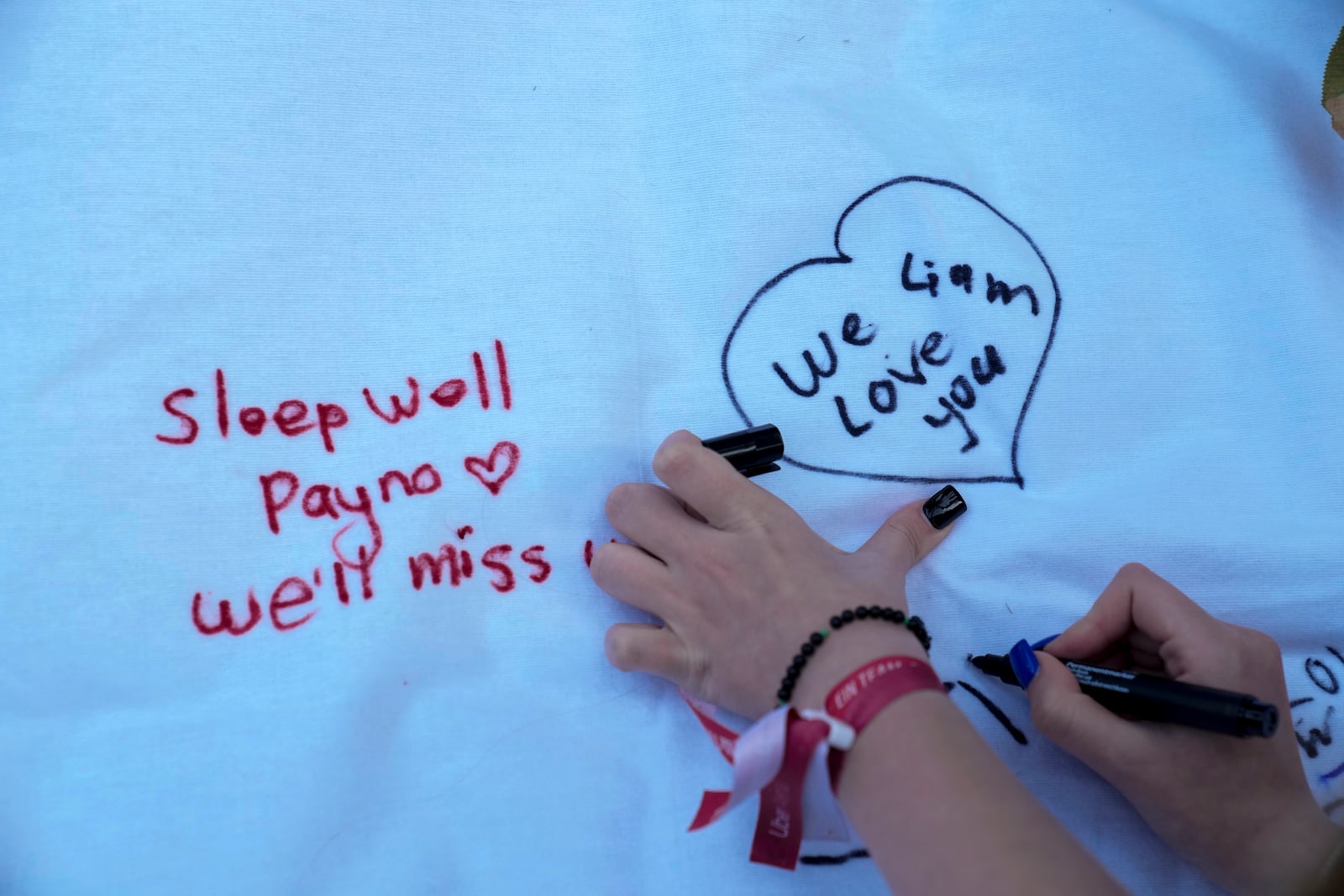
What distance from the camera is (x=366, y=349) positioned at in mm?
749

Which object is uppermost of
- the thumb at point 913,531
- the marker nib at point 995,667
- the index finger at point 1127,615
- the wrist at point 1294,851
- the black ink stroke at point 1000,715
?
the thumb at point 913,531

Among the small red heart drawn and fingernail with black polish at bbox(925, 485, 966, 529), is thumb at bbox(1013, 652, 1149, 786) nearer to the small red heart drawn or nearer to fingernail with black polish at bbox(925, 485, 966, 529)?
fingernail with black polish at bbox(925, 485, 966, 529)

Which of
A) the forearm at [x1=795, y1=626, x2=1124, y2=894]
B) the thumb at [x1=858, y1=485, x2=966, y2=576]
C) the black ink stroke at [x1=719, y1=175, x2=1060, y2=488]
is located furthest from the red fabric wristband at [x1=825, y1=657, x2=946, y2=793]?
the black ink stroke at [x1=719, y1=175, x2=1060, y2=488]

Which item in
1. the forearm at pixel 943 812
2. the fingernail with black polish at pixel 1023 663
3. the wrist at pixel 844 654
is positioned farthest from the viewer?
the fingernail with black polish at pixel 1023 663

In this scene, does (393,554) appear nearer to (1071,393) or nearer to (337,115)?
(337,115)

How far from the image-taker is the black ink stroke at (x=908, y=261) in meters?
0.79

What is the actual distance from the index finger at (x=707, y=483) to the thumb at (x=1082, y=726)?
0.27m

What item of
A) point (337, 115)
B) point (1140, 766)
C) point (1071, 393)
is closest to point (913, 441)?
point (1071, 393)

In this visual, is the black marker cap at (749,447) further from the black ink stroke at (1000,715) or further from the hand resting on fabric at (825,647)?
the black ink stroke at (1000,715)

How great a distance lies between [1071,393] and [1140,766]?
1.13ft

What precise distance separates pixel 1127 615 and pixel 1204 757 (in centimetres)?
12

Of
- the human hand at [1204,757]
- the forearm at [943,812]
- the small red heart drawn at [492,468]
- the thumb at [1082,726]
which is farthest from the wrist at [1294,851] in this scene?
the small red heart drawn at [492,468]

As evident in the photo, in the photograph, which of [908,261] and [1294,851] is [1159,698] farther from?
[908,261]

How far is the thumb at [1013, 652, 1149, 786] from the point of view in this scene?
2.11 feet
